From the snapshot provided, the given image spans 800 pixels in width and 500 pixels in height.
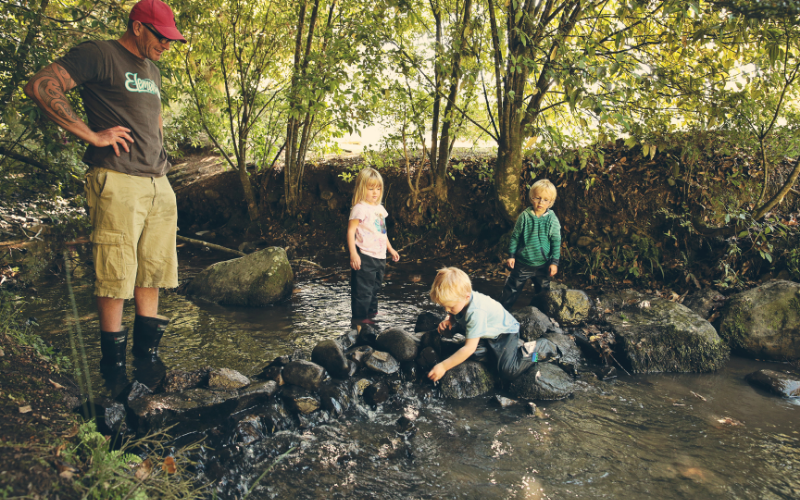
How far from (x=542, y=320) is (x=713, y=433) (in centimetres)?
193

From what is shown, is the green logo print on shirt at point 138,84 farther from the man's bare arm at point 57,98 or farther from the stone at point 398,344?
the stone at point 398,344

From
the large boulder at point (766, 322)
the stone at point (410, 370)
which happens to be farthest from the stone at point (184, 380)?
the large boulder at point (766, 322)

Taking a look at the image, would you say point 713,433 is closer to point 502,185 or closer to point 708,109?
point 708,109

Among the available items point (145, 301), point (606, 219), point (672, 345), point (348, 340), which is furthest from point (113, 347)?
point (606, 219)

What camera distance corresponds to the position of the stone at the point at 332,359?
4086mm

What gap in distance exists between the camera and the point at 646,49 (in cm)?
589

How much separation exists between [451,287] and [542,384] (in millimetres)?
1208

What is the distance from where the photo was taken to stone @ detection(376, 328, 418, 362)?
4375 millimetres

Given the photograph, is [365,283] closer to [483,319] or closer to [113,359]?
[483,319]

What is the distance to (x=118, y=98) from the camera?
139 inches

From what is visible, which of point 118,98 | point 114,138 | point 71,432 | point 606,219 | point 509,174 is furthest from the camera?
point 606,219

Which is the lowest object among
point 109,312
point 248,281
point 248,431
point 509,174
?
point 248,431

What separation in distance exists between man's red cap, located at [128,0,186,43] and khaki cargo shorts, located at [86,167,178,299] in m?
1.13

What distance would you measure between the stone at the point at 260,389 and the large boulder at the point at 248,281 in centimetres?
261
